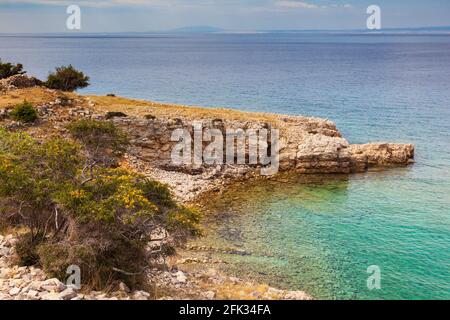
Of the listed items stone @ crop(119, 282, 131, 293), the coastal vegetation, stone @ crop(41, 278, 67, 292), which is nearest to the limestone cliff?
the coastal vegetation

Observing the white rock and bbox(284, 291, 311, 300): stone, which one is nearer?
the white rock

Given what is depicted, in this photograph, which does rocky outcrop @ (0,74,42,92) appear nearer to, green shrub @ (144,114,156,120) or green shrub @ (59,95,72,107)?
green shrub @ (59,95,72,107)

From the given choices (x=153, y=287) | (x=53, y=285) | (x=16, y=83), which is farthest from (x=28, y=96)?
(x=53, y=285)

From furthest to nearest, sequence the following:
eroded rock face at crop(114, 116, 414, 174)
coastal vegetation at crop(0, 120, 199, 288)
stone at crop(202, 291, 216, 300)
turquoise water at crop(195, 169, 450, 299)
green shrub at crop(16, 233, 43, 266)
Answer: eroded rock face at crop(114, 116, 414, 174)
turquoise water at crop(195, 169, 450, 299)
stone at crop(202, 291, 216, 300)
green shrub at crop(16, 233, 43, 266)
coastal vegetation at crop(0, 120, 199, 288)

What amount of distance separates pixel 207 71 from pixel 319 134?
107m

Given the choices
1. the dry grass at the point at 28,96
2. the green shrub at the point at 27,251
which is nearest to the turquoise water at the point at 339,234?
the green shrub at the point at 27,251

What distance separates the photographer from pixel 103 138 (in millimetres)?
23141

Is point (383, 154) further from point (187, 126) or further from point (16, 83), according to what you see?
point (16, 83)

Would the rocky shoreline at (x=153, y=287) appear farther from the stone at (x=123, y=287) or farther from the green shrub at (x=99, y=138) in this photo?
the green shrub at (x=99, y=138)

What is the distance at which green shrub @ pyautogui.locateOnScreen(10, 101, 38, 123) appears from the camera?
3809 centimetres

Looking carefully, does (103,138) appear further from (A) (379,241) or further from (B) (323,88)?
(B) (323,88)

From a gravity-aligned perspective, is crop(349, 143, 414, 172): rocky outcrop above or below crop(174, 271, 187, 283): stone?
above

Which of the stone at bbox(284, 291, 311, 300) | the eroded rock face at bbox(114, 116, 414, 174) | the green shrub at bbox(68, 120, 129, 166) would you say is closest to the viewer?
the stone at bbox(284, 291, 311, 300)
